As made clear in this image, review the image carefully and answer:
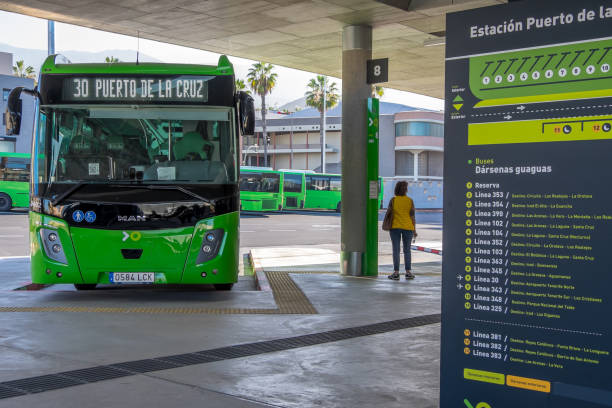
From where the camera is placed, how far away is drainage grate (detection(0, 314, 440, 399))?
18.0 ft

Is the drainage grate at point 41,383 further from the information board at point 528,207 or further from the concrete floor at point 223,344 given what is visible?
the information board at point 528,207

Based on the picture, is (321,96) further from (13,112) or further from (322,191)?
(13,112)

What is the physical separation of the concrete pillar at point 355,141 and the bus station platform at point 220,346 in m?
1.68

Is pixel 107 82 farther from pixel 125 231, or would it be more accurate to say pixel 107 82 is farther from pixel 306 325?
pixel 306 325

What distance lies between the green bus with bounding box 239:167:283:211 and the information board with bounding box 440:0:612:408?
125ft

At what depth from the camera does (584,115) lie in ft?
11.5

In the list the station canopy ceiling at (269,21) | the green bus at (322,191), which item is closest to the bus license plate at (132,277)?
the station canopy ceiling at (269,21)

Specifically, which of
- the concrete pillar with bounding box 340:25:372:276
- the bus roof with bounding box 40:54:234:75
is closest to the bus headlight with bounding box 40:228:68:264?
the bus roof with bounding box 40:54:234:75

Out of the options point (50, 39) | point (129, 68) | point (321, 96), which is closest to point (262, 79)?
point (321, 96)

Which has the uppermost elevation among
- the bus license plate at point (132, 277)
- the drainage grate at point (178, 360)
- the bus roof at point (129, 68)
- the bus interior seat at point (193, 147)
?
the bus roof at point (129, 68)

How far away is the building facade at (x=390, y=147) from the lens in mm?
63406

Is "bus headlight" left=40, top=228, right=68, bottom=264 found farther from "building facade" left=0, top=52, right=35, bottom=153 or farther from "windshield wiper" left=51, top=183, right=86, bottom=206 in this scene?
"building facade" left=0, top=52, right=35, bottom=153

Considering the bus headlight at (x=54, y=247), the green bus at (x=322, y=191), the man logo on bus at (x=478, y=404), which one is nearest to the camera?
the man logo on bus at (x=478, y=404)

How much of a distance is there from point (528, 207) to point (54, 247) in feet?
23.7
